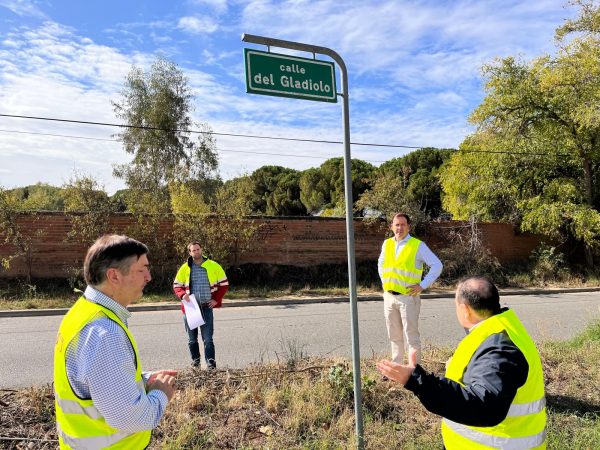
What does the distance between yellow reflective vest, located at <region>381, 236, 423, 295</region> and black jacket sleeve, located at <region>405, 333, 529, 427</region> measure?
3.23m

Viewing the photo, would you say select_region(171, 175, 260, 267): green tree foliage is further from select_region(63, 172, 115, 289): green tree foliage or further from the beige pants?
the beige pants

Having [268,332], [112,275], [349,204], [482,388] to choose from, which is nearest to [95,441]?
[112,275]

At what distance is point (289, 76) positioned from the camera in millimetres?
3242

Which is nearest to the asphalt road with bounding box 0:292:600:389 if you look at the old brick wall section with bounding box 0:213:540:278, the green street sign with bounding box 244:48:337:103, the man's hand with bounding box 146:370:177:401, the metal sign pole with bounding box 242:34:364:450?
the metal sign pole with bounding box 242:34:364:450

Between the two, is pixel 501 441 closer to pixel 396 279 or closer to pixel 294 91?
pixel 294 91

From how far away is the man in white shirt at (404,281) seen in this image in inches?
209

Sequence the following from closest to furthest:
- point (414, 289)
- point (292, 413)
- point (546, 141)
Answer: point (292, 413)
point (414, 289)
point (546, 141)

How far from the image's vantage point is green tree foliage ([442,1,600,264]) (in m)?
17.5

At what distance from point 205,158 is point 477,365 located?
27.8m

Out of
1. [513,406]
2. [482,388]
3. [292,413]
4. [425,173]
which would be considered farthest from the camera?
[425,173]

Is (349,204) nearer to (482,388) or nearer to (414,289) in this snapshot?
(482,388)

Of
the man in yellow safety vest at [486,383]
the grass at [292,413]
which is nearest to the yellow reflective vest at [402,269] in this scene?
the grass at [292,413]

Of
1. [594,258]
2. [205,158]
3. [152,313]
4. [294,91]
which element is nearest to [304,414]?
[294,91]

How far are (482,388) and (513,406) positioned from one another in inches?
10.0
